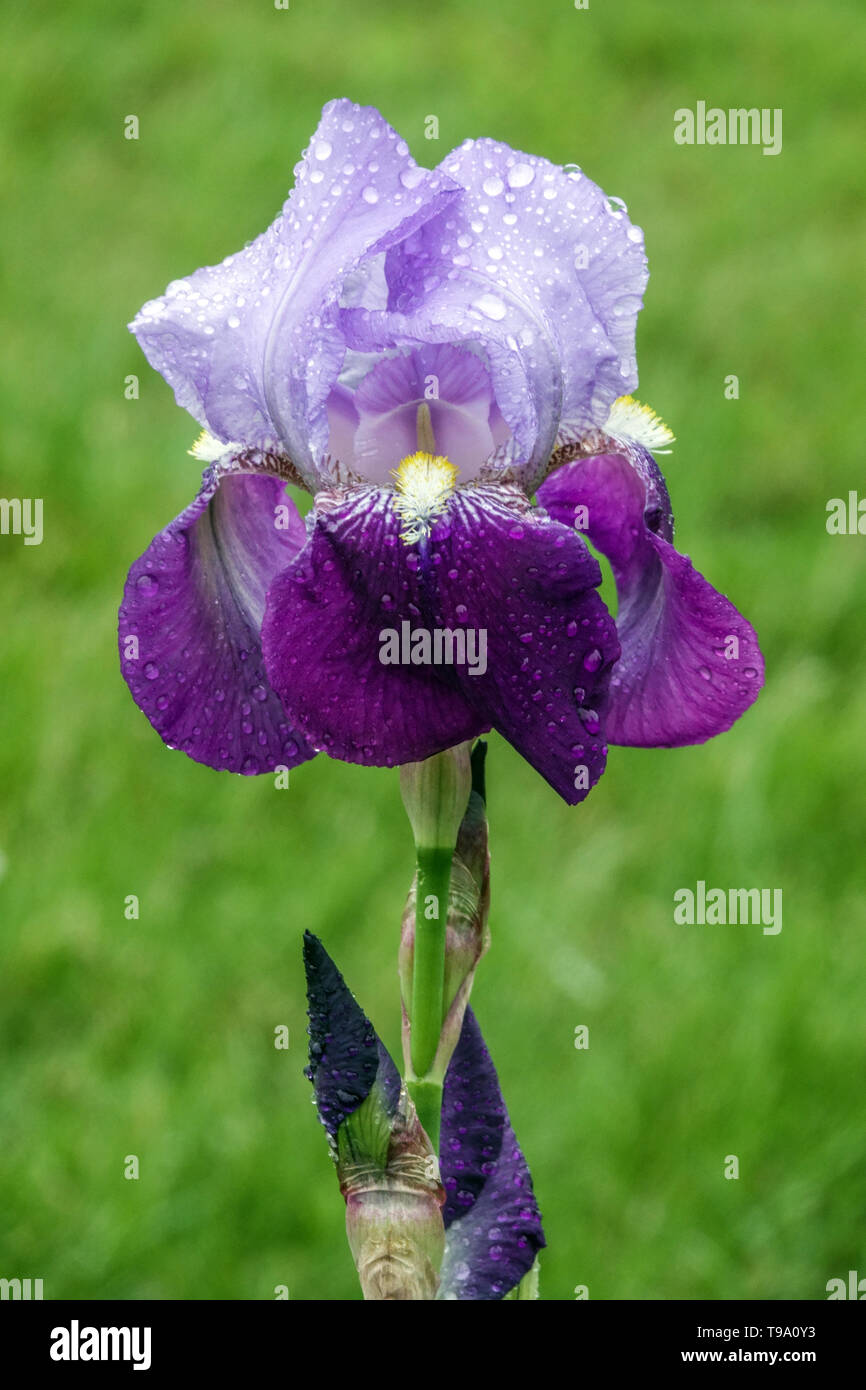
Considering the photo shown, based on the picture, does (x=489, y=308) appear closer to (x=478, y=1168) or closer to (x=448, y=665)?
(x=448, y=665)

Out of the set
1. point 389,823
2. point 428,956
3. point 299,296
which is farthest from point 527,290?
point 389,823

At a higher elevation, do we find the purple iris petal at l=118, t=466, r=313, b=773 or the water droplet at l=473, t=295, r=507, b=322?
the water droplet at l=473, t=295, r=507, b=322

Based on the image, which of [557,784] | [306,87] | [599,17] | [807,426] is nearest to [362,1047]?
[557,784]

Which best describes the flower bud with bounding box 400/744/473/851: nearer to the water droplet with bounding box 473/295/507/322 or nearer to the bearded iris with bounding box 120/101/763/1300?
the bearded iris with bounding box 120/101/763/1300

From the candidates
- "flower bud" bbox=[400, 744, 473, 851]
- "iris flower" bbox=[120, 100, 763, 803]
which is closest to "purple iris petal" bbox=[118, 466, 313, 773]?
"iris flower" bbox=[120, 100, 763, 803]

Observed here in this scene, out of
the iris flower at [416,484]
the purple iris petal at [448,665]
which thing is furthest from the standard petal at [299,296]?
the purple iris petal at [448,665]

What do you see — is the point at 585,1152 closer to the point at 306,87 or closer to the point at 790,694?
the point at 790,694
